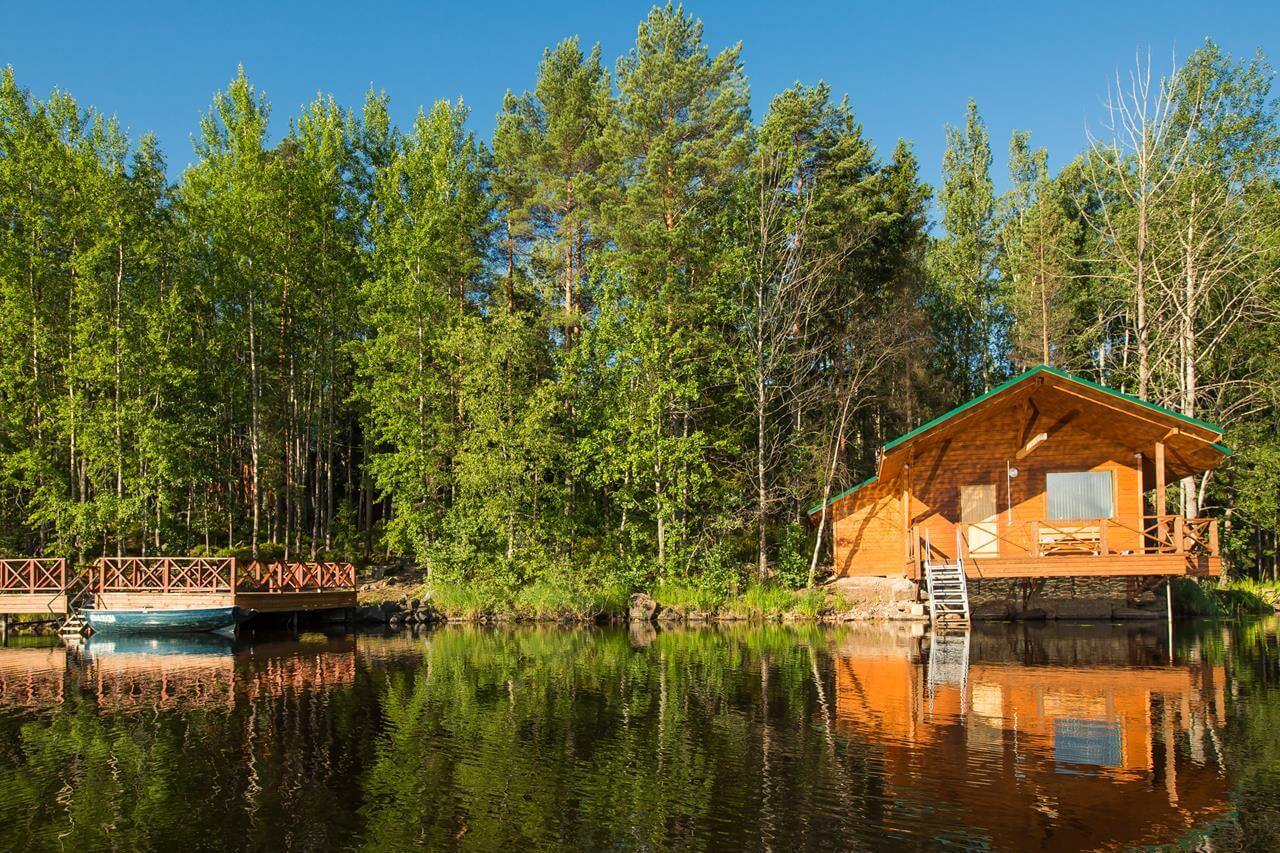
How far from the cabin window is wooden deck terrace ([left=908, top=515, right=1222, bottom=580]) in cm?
98

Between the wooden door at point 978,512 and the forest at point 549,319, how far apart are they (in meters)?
4.38

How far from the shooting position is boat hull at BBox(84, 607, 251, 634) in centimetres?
2245

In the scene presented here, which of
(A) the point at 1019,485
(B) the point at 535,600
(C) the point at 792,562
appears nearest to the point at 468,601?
(B) the point at 535,600

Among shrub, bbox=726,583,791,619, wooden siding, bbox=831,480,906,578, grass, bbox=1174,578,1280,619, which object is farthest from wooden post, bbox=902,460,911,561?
grass, bbox=1174,578,1280,619

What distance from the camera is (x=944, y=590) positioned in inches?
873

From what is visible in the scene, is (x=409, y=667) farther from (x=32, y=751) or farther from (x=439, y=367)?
(x=439, y=367)

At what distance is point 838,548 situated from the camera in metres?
26.5

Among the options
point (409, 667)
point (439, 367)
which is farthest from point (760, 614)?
point (439, 367)

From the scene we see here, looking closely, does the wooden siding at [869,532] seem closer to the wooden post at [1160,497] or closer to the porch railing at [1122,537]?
the porch railing at [1122,537]

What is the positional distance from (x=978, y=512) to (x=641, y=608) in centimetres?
981

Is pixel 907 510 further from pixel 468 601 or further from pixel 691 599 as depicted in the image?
pixel 468 601

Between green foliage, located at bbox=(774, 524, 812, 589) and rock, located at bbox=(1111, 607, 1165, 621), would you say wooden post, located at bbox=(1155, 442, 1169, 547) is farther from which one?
green foliage, located at bbox=(774, 524, 812, 589)

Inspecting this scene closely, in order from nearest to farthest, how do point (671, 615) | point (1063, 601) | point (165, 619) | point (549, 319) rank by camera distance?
point (165, 619) → point (1063, 601) → point (671, 615) → point (549, 319)

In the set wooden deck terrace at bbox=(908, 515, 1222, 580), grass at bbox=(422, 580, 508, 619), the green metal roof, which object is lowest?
grass at bbox=(422, 580, 508, 619)
